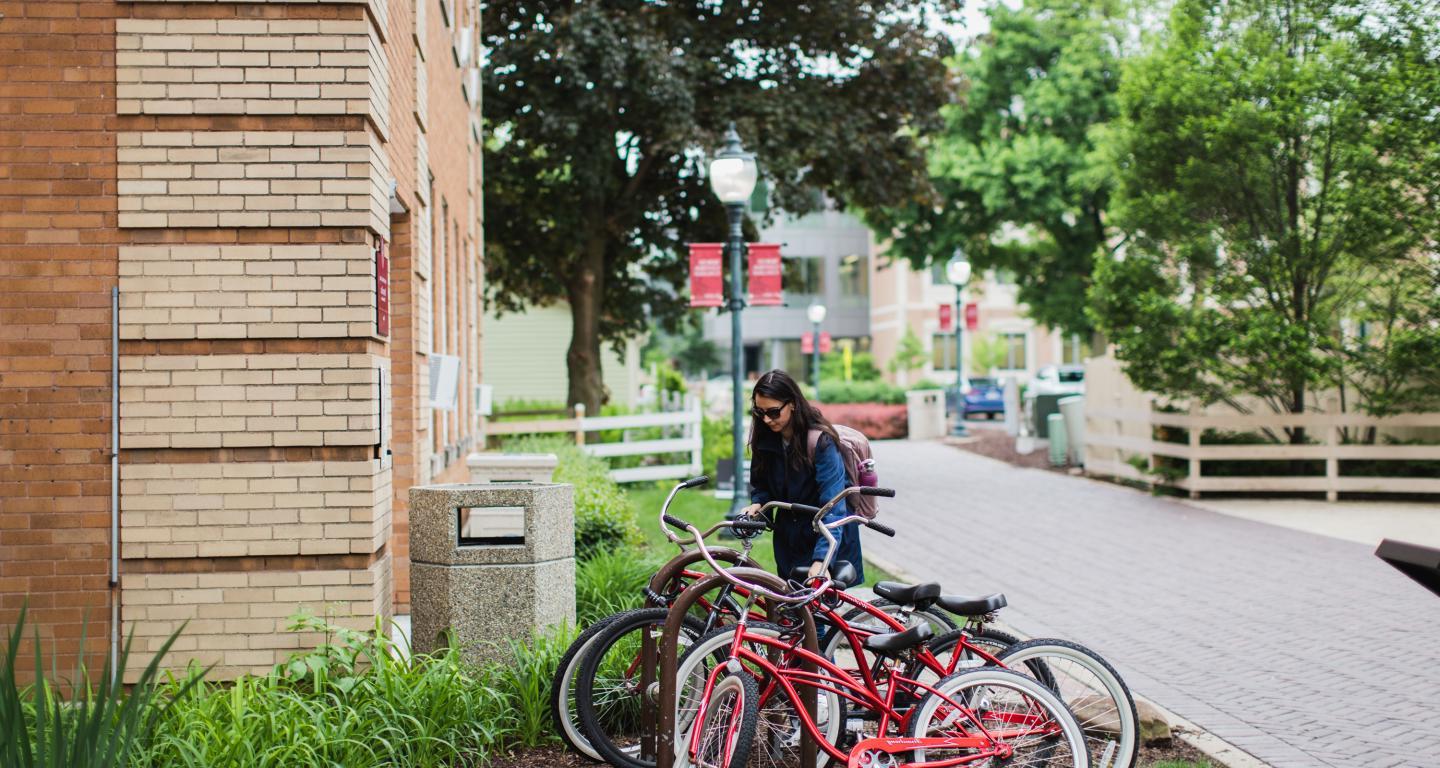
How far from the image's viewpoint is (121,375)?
6941 millimetres

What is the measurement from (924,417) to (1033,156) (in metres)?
7.22

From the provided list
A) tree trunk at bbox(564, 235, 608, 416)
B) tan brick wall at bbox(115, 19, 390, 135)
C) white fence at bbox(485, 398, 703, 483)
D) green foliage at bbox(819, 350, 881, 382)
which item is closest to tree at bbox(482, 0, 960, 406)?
tree trunk at bbox(564, 235, 608, 416)

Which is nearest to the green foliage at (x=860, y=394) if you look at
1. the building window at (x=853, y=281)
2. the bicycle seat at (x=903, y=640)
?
the building window at (x=853, y=281)

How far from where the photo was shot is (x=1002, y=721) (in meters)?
5.05

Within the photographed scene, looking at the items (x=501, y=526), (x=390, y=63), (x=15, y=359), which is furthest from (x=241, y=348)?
(x=501, y=526)

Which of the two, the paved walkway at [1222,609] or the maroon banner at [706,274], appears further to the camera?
the maroon banner at [706,274]

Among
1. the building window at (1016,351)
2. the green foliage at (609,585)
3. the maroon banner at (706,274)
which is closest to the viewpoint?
the green foliage at (609,585)

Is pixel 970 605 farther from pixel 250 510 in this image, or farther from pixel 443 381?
pixel 443 381

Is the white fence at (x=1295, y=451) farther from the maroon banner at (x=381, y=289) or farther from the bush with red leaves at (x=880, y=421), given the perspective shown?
the bush with red leaves at (x=880, y=421)

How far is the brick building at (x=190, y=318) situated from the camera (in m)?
6.91

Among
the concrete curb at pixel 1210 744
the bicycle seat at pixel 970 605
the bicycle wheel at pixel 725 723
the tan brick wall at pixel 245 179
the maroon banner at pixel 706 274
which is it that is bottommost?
the concrete curb at pixel 1210 744

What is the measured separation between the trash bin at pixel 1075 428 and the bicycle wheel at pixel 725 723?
66.6 feet

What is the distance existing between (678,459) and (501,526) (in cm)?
1406

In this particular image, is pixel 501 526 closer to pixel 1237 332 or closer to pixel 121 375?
pixel 121 375
